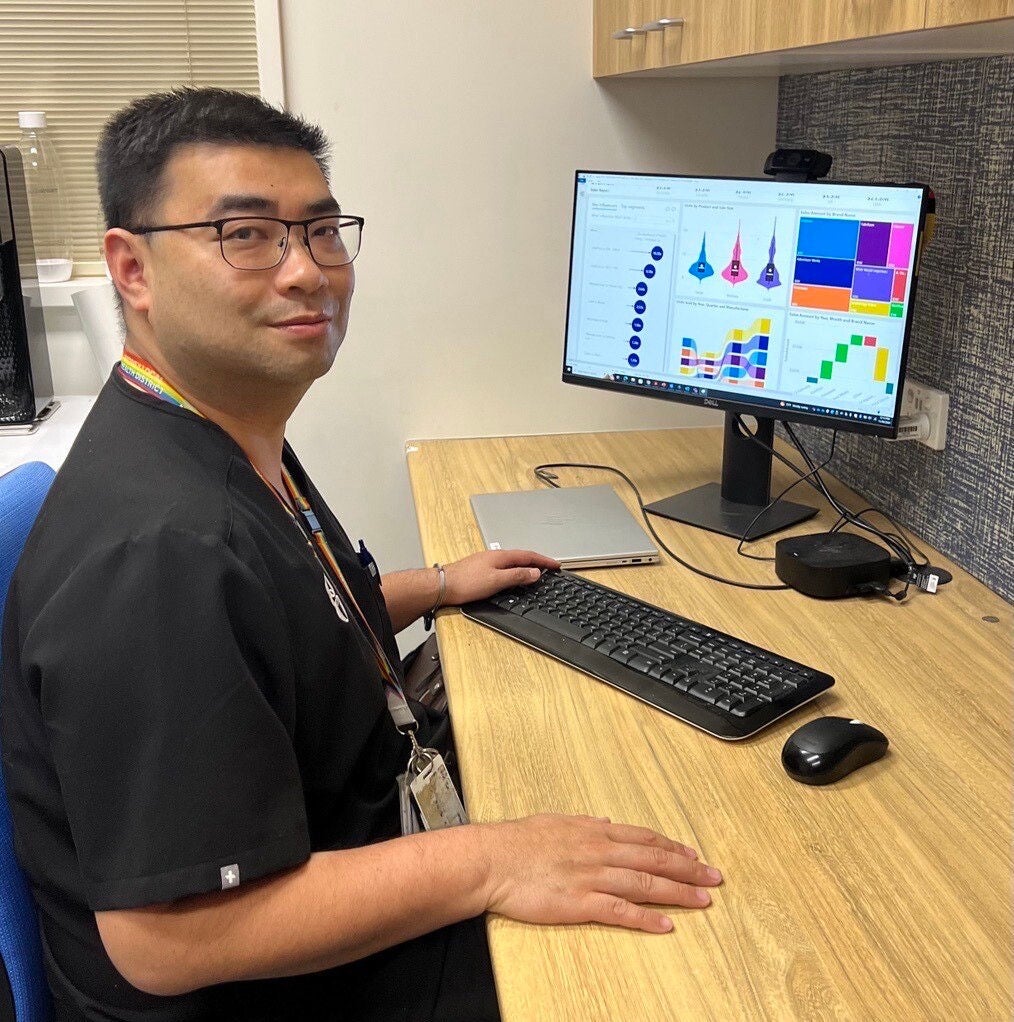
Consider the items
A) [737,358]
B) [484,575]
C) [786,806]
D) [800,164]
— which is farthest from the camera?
[737,358]

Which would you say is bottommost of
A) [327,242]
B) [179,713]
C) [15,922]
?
[15,922]

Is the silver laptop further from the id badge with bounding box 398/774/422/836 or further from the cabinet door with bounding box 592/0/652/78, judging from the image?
the cabinet door with bounding box 592/0/652/78

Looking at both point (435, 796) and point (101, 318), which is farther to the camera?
point (101, 318)

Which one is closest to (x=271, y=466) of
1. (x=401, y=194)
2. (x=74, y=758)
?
(x=74, y=758)

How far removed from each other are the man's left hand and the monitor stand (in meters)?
0.38

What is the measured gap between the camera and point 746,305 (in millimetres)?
1654

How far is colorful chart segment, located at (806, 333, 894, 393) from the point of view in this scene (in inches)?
59.1

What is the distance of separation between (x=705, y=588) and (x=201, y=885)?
0.84m

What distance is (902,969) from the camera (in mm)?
814

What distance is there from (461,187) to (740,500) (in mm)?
813

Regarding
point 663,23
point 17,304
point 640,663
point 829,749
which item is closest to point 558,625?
point 640,663

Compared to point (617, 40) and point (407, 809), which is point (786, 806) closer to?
point (407, 809)

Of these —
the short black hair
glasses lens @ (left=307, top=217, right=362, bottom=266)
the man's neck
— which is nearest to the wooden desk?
the man's neck

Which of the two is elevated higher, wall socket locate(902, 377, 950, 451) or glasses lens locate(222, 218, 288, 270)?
glasses lens locate(222, 218, 288, 270)
